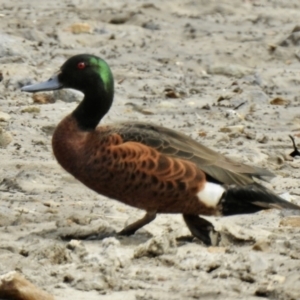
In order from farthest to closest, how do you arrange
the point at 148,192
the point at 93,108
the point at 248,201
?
the point at 93,108
the point at 248,201
the point at 148,192

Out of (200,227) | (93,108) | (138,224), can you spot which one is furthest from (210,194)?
(93,108)

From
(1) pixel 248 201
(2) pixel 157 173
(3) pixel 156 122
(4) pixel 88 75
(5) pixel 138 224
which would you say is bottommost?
(3) pixel 156 122

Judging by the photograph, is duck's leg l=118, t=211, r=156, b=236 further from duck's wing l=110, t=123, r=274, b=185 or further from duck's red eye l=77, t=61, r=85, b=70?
duck's red eye l=77, t=61, r=85, b=70

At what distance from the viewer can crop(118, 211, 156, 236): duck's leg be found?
588 centimetres

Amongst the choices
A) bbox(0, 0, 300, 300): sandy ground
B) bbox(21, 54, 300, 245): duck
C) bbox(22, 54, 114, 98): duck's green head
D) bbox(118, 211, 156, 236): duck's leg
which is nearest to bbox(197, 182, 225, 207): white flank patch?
bbox(21, 54, 300, 245): duck

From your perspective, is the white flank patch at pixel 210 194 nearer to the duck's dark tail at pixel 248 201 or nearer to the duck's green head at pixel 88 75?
the duck's dark tail at pixel 248 201

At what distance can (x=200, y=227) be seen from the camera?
19.1 feet

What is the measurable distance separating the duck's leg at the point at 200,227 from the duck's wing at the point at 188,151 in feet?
0.75

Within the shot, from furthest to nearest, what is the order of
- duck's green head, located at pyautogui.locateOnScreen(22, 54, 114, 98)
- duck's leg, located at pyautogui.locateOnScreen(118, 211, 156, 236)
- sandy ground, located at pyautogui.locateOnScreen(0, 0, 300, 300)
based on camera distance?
duck's green head, located at pyautogui.locateOnScreen(22, 54, 114, 98) → duck's leg, located at pyautogui.locateOnScreen(118, 211, 156, 236) → sandy ground, located at pyautogui.locateOnScreen(0, 0, 300, 300)

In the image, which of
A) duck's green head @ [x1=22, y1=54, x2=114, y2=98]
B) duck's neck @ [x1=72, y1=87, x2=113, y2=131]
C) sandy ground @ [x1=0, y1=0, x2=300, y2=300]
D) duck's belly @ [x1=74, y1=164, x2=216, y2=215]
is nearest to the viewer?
sandy ground @ [x1=0, y1=0, x2=300, y2=300]

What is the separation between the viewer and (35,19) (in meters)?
11.8

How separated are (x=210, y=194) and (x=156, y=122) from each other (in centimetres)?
296

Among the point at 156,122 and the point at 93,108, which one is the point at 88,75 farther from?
the point at 156,122

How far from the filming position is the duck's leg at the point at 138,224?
5883 mm
